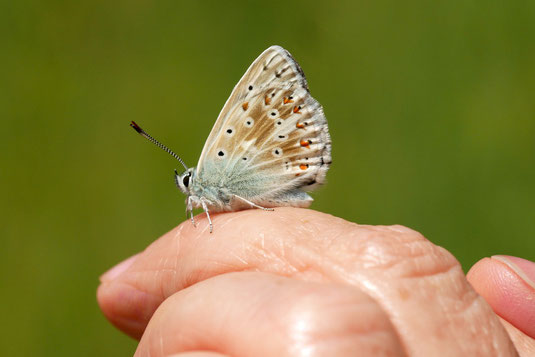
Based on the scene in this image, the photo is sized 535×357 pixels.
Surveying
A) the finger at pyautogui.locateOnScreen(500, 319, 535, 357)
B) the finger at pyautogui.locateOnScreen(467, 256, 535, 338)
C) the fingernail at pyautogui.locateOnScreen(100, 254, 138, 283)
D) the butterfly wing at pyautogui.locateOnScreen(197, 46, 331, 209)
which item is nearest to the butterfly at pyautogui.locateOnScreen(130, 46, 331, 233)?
the butterfly wing at pyautogui.locateOnScreen(197, 46, 331, 209)

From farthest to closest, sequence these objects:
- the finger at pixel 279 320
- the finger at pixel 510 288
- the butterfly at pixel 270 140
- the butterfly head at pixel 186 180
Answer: the butterfly head at pixel 186 180
the butterfly at pixel 270 140
the finger at pixel 510 288
the finger at pixel 279 320

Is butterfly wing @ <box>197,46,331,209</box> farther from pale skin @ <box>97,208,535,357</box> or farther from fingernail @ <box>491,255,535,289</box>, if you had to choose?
fingernail @ <box>491,255,535,289</box>

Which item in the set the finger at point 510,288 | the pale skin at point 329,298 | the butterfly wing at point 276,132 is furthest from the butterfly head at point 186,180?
the finger at point 510,288

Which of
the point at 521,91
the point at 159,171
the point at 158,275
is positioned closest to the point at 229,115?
the point at 158,275

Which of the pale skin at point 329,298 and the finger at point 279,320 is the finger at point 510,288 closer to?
the pale skin at point 329,298

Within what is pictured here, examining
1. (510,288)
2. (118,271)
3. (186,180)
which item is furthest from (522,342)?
(118,271)

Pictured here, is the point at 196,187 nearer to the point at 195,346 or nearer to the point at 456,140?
the point at 195,346

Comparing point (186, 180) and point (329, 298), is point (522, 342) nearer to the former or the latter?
point (329, 298)
